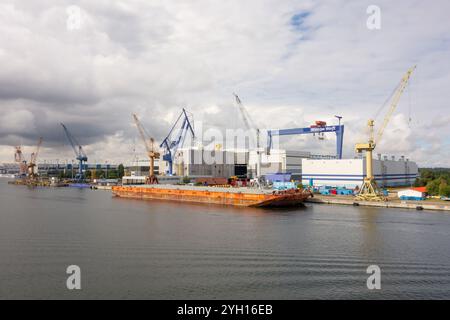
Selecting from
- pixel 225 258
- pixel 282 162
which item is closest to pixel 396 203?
pixel 225 258

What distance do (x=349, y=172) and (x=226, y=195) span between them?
2090 cm

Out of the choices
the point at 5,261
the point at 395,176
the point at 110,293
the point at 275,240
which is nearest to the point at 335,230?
the point at 275,240

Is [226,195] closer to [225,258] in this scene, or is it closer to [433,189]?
[225,258]

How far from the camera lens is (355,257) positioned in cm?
1373

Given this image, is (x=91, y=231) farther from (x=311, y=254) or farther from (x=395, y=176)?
(x=395, y=176)

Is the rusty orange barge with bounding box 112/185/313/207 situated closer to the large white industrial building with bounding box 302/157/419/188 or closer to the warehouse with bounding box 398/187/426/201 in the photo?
the warehouse with bounding box 398/187/426/201

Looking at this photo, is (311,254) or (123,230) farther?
(123,230)

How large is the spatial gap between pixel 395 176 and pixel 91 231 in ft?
168

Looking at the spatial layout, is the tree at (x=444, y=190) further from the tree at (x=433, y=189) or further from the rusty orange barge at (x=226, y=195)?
the rusty orange barge at (x=226, y=195)

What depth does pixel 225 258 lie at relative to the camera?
1339 cm

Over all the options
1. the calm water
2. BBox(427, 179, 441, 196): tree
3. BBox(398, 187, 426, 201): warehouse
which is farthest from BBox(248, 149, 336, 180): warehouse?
the calm water

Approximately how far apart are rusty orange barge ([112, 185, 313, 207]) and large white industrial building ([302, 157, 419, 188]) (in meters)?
13.6
